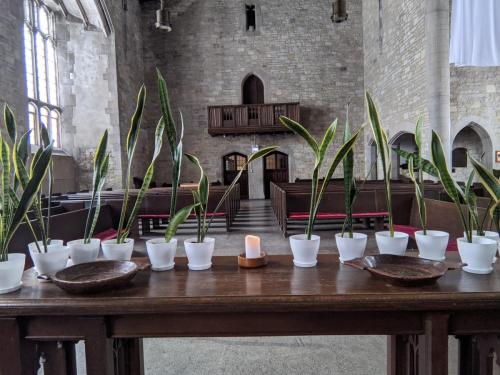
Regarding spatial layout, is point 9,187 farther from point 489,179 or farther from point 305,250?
point 489,179

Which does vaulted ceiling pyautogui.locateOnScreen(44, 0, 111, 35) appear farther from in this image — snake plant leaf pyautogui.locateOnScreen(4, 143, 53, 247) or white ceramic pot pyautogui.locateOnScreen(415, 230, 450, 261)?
white ceramic pot pyautogui.locateOnScreen(415, 230, 450, 261)

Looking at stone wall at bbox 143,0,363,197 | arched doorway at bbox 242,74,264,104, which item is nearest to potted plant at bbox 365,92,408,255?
stone wall at bbox 143,0,363,197

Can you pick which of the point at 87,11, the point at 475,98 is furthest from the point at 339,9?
the point at 87,11

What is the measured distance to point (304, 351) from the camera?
189 centimetres

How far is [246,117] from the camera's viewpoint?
36.3ft

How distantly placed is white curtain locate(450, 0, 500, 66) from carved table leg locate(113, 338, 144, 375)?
25.9ft

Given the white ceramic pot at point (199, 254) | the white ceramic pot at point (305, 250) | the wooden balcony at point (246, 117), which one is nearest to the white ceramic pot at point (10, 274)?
the white ceramic pot at point (199, 254)

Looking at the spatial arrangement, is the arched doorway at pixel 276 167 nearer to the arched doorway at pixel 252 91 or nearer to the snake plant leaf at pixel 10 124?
the arched doorway at pixel 252 91

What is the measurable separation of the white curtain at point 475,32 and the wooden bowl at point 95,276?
7919 mm

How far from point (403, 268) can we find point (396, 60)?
31.0ft

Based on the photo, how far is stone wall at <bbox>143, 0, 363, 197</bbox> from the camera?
11.7 meters

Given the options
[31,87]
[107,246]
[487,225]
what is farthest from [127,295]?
[31,87]

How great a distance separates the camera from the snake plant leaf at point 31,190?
97 centimetres

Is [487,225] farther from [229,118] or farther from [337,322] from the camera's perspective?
[229,118]
